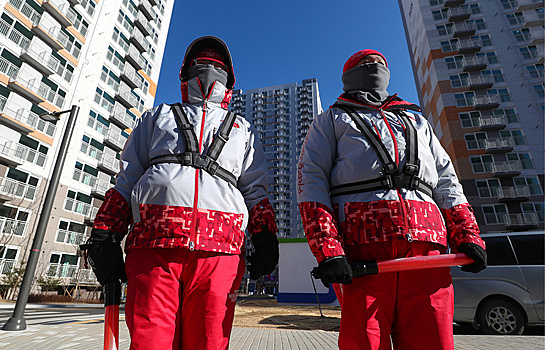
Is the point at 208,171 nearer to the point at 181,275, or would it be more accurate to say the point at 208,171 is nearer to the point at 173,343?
the point at 181,275

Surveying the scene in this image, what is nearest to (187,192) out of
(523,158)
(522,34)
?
(523,158)

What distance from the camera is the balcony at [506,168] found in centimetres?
2672

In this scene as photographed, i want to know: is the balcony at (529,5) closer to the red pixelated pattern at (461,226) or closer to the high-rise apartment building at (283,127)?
the red pixelated pattern at (461,226)

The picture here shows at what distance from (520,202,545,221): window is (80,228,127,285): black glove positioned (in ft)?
108

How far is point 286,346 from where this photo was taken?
4.11m

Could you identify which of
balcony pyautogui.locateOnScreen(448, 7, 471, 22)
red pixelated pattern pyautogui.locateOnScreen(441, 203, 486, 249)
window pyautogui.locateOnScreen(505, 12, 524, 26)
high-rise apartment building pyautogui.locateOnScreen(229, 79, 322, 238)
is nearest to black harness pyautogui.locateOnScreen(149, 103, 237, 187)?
red pixelated pattern pyautogui.locateOnScreen(441, 203, 486, 249)

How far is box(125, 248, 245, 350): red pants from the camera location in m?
1.37

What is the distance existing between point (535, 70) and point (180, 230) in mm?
39048

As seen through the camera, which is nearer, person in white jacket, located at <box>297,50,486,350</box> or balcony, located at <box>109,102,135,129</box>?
person in white jacket, located at <box>297,50,486,350</box>

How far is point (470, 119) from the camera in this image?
29.4 metres

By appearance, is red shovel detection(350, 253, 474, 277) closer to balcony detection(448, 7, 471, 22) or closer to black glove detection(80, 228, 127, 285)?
black glove detection(80, 228, 127, 285)

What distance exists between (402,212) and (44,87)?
2728 cm

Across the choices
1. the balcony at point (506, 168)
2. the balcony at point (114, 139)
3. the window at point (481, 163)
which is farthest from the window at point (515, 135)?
the balcony at point (114, 139)

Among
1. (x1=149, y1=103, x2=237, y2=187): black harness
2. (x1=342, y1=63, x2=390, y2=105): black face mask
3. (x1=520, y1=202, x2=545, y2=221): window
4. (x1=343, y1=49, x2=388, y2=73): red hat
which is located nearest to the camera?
(x1=149, y1=103, x2=237, y2=187): black harness
